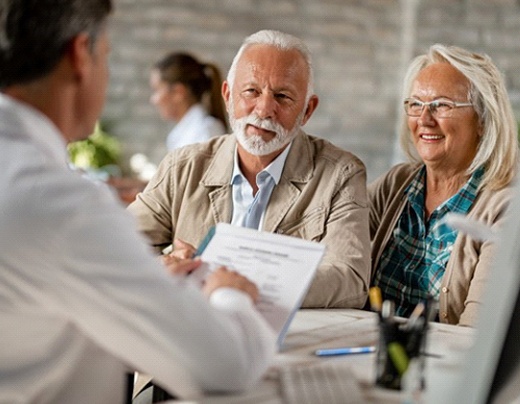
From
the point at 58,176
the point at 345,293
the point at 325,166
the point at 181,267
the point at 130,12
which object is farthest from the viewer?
the point at 130,12

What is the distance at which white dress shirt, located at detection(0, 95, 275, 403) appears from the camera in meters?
1.16

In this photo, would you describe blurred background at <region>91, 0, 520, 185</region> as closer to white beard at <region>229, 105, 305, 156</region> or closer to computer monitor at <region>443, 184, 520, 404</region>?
white beard at <region>229, 105, 305, 156</region>

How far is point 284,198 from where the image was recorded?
2395mm

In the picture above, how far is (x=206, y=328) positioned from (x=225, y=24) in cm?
572

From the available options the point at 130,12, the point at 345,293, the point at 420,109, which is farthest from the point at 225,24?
the point at 345,293

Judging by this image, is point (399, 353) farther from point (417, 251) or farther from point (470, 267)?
point (417, 251)

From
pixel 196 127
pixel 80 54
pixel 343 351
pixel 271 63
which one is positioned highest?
pixel 80 54

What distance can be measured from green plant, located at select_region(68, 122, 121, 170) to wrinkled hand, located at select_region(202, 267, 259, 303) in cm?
453

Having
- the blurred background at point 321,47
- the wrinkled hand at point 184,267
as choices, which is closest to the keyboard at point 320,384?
the wrinkled hand at point 184,267

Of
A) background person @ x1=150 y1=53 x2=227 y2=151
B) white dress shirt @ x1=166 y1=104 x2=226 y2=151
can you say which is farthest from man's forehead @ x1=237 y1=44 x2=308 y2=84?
background person @ x1=150 y1=53 x2=227 y2=151

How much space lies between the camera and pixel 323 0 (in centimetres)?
679

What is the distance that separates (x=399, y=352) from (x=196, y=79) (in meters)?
3.92

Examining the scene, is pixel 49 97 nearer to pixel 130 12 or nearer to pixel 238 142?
pixel 238 142

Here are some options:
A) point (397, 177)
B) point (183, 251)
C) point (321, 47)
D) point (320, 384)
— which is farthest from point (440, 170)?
point (321, 47)
